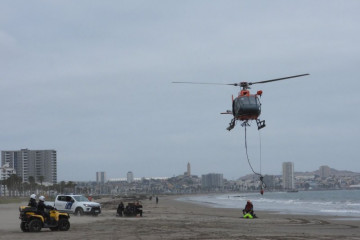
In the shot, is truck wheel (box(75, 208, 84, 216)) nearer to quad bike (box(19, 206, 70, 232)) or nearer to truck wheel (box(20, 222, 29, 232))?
quad bike (box(19, 206, 70, 232))

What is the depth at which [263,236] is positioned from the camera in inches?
778

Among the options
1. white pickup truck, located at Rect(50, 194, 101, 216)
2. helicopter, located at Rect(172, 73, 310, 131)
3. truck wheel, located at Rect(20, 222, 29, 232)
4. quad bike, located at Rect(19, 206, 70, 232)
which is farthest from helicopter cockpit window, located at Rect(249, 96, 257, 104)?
white pickup truck, located at Rect(50, 194, 101, 216)

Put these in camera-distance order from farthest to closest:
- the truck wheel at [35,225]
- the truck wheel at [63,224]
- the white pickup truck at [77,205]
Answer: the white pickup truck at [77,205], the truck wheel at [63,224], the truck wheel at [35,225]

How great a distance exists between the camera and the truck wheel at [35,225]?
21172mm

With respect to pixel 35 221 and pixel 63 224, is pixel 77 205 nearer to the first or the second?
pixel 63 224

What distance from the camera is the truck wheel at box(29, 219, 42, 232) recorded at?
21.2 metres

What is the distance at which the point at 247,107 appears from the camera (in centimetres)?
2438

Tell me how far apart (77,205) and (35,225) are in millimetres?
14555

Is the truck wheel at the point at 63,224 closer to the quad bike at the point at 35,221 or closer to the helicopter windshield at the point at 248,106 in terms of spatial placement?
the quad bike at the point at 35,221

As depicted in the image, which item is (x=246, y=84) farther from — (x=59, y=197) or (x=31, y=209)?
(x=59, y=197)

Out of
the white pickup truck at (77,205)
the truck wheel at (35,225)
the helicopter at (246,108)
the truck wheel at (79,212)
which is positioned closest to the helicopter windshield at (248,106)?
the helicopter at (246,108)

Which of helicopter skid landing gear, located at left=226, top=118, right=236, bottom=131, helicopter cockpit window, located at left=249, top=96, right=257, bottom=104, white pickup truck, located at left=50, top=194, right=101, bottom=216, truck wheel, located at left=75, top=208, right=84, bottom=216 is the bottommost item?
truck wheel, located at left=75, top=208, right=84, bottom=216

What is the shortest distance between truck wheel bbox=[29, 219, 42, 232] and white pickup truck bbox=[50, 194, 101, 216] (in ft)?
45.6

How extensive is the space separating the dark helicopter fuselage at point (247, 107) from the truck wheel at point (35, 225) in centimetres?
991
